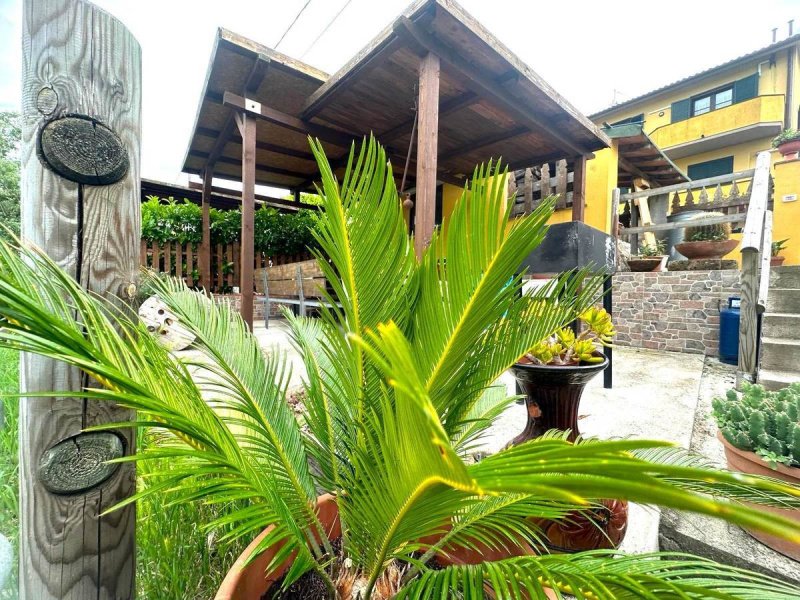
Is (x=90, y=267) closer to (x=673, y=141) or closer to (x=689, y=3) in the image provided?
(x=689, y=3)

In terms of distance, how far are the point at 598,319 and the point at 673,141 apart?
14.7m

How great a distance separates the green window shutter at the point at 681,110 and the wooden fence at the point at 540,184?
31.9 feet

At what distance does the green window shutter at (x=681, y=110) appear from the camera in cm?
1220

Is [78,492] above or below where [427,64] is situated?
below

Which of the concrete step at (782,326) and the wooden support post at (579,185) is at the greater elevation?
the wooden support post at (579,185)

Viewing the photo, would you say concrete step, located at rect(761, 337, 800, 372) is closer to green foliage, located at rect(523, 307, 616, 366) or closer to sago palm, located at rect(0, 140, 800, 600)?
green foliage, located at rect(523, 307, 616, 366)

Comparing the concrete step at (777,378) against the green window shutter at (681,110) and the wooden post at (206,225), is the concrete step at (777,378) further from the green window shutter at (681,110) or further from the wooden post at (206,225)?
the green window shutter at (681,110)

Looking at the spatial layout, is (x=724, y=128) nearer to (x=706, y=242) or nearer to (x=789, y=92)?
(x=789, y=92)

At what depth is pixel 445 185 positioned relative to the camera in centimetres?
631

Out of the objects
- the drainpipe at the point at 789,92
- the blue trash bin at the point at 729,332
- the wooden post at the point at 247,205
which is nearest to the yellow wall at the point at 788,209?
the blue trash bin at the point at 729,332

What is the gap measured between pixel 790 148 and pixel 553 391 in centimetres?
635

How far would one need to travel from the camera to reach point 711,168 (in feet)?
39.6

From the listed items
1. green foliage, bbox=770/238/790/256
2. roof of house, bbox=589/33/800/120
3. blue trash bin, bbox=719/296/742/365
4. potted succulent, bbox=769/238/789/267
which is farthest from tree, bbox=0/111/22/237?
roof of house, bbox=589/33/800/120

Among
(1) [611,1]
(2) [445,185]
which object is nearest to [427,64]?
(2) [445,185]
